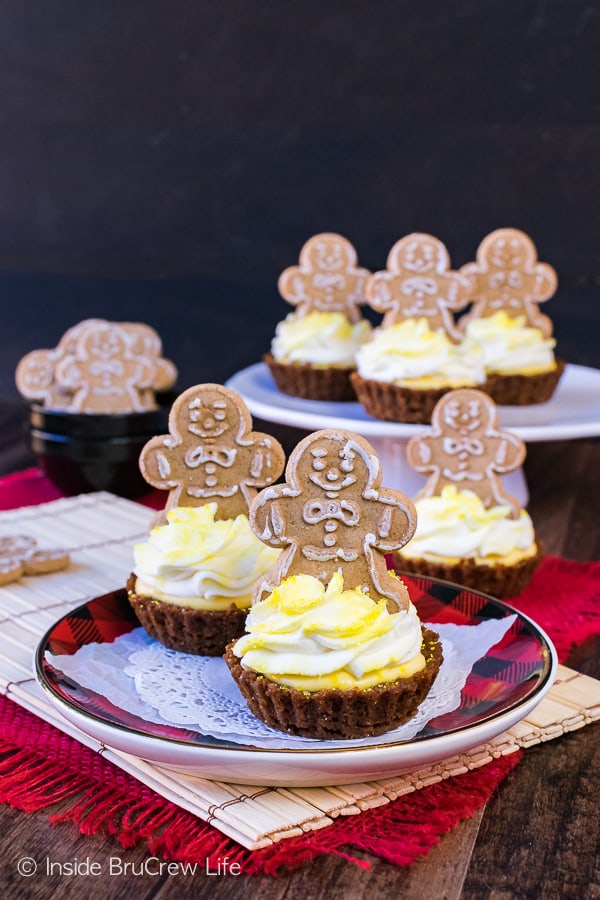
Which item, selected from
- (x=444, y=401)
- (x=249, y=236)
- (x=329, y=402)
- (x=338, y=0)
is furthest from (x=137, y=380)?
(x=338, y=0)

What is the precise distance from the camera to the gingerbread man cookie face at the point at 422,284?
3.31 metres

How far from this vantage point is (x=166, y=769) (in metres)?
1.73

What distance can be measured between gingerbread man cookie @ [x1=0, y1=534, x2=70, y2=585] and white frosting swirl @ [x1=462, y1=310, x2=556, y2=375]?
1.38 metres

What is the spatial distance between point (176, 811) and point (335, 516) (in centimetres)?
50

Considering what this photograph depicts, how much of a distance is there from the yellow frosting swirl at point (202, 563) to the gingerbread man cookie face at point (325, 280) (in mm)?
1667

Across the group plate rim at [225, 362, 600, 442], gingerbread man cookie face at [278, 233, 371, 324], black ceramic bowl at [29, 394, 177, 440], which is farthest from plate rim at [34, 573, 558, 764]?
gingerbread man cookie face at [278, 233, 371, 324]

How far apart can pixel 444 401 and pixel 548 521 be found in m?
0.95

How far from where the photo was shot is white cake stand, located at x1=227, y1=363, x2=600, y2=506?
303 cm

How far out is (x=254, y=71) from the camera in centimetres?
495

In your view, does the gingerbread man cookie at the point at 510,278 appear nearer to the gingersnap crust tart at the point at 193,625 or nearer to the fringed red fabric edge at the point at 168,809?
the gingersnap crust tart at the point at 193,625

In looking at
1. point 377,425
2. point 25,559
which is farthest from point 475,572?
point 25,559

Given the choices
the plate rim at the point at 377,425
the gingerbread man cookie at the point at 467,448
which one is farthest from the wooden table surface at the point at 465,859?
the plate rim at the point at 377,425

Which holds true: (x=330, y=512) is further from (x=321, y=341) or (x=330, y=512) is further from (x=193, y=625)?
(x=321, y=341)

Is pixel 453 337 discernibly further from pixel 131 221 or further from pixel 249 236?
pixel 131 221
